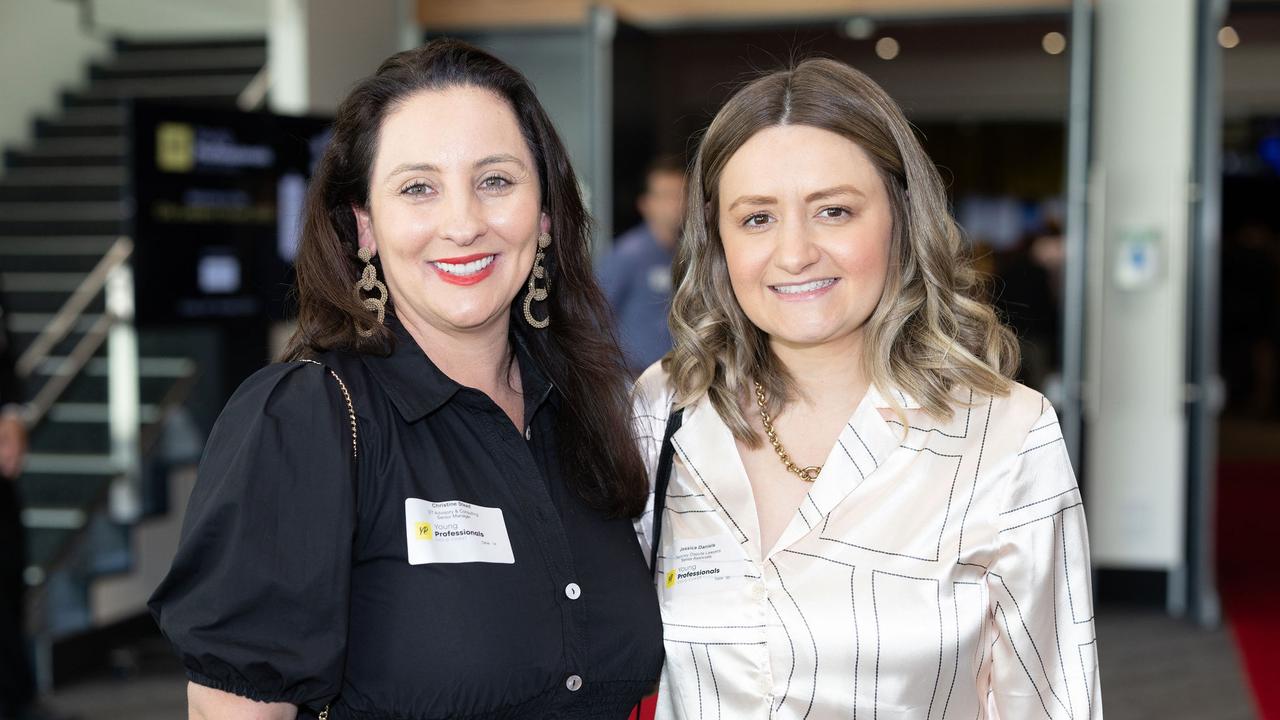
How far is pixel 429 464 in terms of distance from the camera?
68.9 inches

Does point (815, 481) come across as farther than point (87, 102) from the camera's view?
No

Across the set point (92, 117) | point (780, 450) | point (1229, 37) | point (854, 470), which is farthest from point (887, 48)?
point (854, 470)

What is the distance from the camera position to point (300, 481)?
1.59 metres

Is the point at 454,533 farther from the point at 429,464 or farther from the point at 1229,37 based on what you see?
the point at 1229,37

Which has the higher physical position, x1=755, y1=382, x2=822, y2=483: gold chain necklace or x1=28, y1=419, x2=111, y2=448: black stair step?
x1=755, y1=382, x2=822, y2=483: gold chain necklace

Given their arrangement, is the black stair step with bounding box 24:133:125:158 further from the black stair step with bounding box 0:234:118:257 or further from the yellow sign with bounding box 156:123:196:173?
the yellow sign with bounding box 156:123:196:173

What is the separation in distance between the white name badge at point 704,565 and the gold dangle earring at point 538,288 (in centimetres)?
43

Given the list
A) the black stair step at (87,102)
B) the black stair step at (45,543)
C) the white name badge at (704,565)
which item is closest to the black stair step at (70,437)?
the black stair step at (45,543)

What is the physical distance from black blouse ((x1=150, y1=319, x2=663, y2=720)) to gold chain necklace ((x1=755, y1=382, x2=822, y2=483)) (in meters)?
0.30

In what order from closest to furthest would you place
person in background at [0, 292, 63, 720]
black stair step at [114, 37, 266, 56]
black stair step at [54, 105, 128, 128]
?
person in background at [0, 292, 63, 720] < black stair step at [54, 105, 128, 128] < black stair step at [114, 37, 266, 56]

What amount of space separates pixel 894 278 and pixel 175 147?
12.7 feet

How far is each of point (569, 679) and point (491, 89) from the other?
855 mm

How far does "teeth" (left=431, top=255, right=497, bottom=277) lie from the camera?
1828 mm

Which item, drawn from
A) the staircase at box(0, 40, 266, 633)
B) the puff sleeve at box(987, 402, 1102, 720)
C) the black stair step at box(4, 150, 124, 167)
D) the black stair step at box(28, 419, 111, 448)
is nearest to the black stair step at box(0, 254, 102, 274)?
the staircase at box(0, 40, 266, 633)
